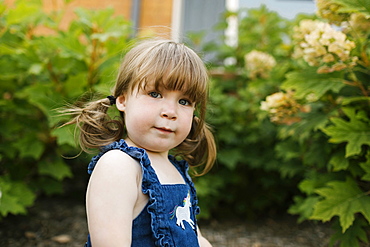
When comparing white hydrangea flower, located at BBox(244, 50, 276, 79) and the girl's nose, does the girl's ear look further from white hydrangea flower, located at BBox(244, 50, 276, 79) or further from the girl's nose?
white hydrangea flower, located at BBox(244, 50, 276, 79)

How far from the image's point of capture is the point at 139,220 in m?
1.59

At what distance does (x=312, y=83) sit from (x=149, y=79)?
124 cm

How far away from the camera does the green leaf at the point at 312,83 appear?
2490 millimetres

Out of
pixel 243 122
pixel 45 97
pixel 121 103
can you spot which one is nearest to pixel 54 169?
pixel 45 97

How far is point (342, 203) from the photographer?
238cm

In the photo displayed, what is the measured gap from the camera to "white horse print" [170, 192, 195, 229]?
167 centimetres

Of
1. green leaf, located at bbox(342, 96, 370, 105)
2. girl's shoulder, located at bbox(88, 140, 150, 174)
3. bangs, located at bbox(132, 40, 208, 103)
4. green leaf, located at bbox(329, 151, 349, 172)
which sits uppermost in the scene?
bangs, located at bbox(132, 40, 208, 103)

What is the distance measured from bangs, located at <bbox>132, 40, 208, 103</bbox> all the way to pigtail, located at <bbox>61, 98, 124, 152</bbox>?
0.88 ft

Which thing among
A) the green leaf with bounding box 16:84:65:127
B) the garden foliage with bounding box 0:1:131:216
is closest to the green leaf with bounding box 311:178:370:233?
the garden foliage with bounding box 0:1:131:216

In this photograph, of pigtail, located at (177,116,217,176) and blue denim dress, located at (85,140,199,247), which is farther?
pigtail, located at (177,116,217,176)

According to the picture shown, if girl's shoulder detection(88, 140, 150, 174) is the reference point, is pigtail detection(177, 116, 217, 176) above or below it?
below

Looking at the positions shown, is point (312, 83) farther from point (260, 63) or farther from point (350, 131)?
point (260, 63)

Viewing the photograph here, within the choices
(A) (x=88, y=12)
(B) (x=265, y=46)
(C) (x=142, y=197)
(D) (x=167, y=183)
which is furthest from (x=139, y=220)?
(B) (x=265, y=46)

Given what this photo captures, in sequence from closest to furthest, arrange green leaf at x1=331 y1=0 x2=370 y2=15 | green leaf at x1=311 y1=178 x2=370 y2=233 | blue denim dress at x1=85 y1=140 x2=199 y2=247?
blue denim dress at x1=85 y1=140 x2=199 y2=247 → green leaf at x1=331 y1=0 x2=370 y2=15 → green leaf at x1=311 y1=178 x2=370 y2=233
